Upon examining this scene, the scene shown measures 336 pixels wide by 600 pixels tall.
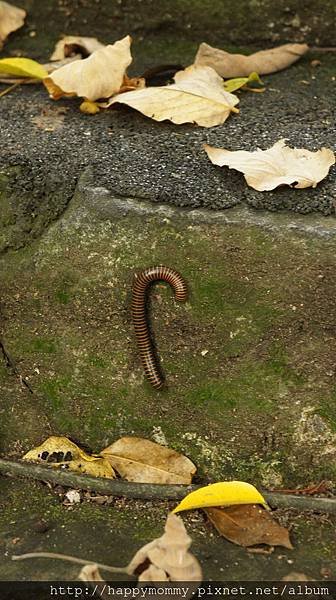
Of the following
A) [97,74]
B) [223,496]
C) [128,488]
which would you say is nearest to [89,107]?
[97,74]

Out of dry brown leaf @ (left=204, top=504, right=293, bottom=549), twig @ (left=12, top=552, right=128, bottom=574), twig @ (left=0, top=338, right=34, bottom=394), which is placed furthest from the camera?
twig @ (left=0, top=338, right=34, bottom=394)

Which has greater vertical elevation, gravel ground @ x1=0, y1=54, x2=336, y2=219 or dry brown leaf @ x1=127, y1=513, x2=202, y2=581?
gravel ground @ x1=0, y1=54, x2=336, y2=219

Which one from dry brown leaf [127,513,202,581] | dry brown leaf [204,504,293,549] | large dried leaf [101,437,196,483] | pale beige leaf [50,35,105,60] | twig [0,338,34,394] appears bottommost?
large dried leaf [101,437,196,483]

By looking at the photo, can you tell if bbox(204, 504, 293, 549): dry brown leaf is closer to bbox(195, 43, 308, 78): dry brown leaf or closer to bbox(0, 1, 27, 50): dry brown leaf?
bbox(195, 43, 308, 78): dry brown leaf

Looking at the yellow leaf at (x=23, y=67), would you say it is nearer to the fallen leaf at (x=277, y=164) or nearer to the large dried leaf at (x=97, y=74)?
the large dried leaf at (x=97, y=74)

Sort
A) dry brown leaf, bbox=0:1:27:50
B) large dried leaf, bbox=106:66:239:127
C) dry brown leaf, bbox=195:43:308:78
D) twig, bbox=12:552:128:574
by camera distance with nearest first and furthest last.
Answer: twig, bbox=12:552:128:574, large dried leaf, bbox=106:66:239:127, dry brown leaf, bbox=195:43:308:78, dry brown leaf, bbox=0:1:27:50

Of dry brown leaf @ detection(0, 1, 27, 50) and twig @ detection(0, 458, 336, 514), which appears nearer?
twig @ detection(0, 458, 336, 514)

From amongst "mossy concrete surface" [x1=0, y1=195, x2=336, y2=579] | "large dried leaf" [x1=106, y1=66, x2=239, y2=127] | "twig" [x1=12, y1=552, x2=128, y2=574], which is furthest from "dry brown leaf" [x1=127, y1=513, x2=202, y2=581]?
"large dried leaf" [x1=106, y1=66, x2=239, y2=127]
